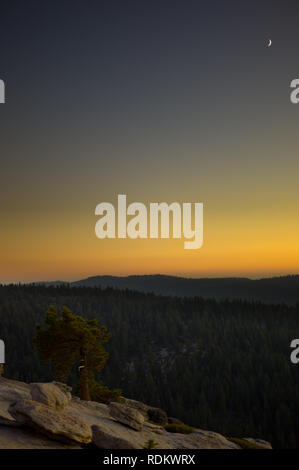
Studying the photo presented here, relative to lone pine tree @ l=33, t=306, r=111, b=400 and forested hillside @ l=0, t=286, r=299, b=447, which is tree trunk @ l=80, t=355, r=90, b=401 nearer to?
lone pine tree @ l=33, t=306, r=111, b=400

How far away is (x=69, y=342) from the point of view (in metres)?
45.0

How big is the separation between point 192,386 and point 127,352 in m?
54.8

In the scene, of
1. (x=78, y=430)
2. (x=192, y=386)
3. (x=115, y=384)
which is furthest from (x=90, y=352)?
(x=115, y=384)

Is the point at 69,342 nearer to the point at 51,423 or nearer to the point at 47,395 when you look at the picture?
the point at 47,395

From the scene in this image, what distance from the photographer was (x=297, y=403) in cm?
14100

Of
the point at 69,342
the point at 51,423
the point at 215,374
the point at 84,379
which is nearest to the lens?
the point at 51,423

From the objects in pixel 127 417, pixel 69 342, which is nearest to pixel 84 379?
pixel 69 342

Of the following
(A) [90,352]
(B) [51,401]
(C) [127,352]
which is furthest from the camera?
(C) [127,352]

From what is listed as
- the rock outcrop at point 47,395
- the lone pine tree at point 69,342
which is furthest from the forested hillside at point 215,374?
the rock outcrop at point 47,395

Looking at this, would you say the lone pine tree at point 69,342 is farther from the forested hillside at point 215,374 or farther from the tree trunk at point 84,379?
the forested hillside at point 215,374

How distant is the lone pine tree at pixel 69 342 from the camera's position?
1716 inches

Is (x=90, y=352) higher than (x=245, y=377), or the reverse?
(x=90, y=352)

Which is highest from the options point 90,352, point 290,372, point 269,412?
point 90,352
